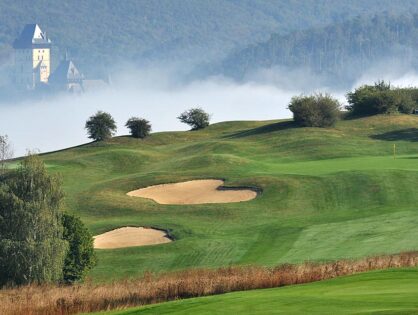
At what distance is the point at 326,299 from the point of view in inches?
1006

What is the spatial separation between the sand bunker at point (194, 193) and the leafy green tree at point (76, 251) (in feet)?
50.0

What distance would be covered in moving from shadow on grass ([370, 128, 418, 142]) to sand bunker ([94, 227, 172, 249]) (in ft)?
101

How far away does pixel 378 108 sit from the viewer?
295ft

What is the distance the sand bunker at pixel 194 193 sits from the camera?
5844cm

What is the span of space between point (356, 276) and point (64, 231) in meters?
15.4

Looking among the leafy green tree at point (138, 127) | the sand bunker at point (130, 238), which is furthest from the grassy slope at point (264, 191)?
the leafy green tree at point (138, 127)

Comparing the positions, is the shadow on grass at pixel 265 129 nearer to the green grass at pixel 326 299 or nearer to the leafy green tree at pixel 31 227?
the leafy green tree at pixel 31 227

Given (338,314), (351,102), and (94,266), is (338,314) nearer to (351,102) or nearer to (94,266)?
(94,266)

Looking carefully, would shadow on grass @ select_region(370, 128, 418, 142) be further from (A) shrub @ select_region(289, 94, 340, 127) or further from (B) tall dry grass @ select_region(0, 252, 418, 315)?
(B) tall dry grass @ select_region(0, 252, 418, 315)

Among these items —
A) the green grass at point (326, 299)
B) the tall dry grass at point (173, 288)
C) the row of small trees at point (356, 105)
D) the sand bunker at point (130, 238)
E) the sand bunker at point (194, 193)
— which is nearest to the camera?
the green grass at point (326, 299)

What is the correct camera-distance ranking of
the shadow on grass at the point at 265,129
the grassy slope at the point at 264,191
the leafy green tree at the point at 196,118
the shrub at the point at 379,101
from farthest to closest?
the leafy green tree at the point at 196,118 < the shrub at the point at 379,101 < the shadow on grass at the point at 265,129 < the grassy slope at the point at 264,191

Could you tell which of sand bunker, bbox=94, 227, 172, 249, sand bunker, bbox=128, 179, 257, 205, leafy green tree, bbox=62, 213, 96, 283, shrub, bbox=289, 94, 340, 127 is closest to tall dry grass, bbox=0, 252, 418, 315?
leafy green tree, bbox=62, 213, 96, 283

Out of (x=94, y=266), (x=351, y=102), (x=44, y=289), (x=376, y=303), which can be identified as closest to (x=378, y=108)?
(x=351, y=102)

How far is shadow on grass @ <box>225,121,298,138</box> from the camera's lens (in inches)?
3396
